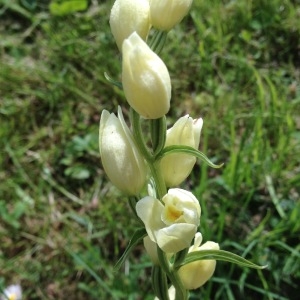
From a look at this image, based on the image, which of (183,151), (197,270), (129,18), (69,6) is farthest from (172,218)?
(69,6)

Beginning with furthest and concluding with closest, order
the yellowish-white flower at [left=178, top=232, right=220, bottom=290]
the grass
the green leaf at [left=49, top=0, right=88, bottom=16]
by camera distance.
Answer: the green leaf at [left=49, top=0, right=88, bottom=16] < the grass < the yellowish-white flower at [left=178, top=232, right=220, bottom=290]

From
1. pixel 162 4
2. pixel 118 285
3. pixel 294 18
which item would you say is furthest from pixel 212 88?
pixel 162 4

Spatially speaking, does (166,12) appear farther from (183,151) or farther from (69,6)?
(69,6)

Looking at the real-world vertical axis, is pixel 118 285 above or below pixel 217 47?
below

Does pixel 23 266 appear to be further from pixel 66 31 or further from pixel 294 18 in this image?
pixel 294 18

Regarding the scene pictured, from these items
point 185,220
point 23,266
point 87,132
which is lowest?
point 23,266

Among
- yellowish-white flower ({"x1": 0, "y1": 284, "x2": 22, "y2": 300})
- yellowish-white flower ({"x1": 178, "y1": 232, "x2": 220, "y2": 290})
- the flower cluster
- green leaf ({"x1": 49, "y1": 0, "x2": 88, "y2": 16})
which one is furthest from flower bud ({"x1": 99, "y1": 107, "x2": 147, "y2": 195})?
green leaf ({"x1": 49, "y1": 0, "x2": 88, "y2": 16})

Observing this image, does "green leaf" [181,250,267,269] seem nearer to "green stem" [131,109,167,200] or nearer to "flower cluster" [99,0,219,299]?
"flower cluster" [99,0,219,299]
